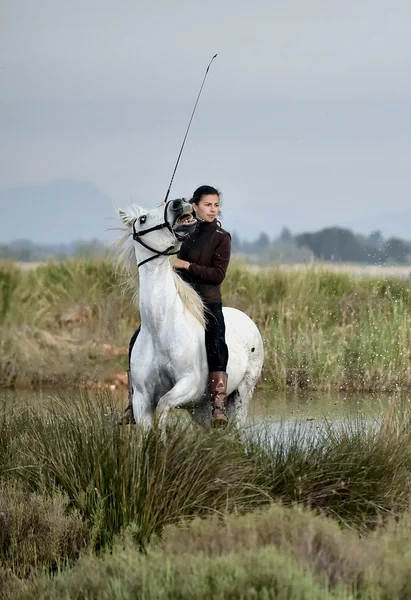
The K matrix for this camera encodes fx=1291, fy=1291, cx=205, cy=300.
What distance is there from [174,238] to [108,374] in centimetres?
942

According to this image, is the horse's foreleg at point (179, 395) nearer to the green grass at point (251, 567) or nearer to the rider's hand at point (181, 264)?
the rider's hand at point (181, 264)

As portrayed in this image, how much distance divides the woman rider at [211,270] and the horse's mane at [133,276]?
14 cm

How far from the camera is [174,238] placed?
881 cm

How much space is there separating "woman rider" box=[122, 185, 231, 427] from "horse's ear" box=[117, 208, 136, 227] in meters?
0.56

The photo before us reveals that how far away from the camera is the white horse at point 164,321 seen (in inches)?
347

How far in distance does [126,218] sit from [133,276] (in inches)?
16.3

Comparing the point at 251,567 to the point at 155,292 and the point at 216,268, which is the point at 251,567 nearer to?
the point at 155,292

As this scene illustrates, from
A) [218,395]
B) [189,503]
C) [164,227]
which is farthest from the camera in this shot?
[218,395]

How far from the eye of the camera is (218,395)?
362 inches

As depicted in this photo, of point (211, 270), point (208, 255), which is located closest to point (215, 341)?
point (211, 270)

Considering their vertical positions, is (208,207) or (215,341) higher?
(208,207)

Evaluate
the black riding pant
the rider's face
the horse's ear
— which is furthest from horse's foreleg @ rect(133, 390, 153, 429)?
the rider's face

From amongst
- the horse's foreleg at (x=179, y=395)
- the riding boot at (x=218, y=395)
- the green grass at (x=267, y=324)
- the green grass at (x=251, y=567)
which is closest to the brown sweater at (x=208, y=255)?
the riding boot at (x=218, y=395)

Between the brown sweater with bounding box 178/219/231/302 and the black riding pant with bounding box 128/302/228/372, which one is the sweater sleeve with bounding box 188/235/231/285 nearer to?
the brown sweater with bounding box 178/219/231/302
